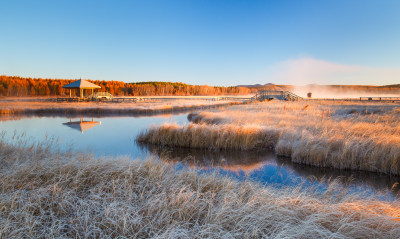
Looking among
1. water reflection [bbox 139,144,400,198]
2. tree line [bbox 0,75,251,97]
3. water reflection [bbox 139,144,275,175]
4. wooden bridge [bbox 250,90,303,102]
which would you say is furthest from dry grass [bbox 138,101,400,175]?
tree line [bbox 0,75,251,97]

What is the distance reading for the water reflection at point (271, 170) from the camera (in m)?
6.59

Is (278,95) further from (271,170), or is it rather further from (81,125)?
(271,170)

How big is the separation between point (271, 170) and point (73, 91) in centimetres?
8445

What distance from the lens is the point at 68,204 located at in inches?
146

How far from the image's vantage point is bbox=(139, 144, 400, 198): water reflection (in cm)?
659

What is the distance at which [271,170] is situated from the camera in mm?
7891

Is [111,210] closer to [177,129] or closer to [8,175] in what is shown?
[8,175]

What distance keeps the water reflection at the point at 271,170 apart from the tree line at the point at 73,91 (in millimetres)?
63976

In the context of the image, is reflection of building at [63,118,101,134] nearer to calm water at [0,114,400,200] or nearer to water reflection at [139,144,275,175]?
calm water at [0,114,400,200]

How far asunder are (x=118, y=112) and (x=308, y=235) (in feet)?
95.0

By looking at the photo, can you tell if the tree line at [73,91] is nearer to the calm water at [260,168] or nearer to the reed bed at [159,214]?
the calm water at [260,168]

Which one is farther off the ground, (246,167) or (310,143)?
(310,143)

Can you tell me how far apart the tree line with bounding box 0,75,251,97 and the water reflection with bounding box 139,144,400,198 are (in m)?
64.0

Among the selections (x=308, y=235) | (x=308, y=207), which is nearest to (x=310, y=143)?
(x=308, y=207)
